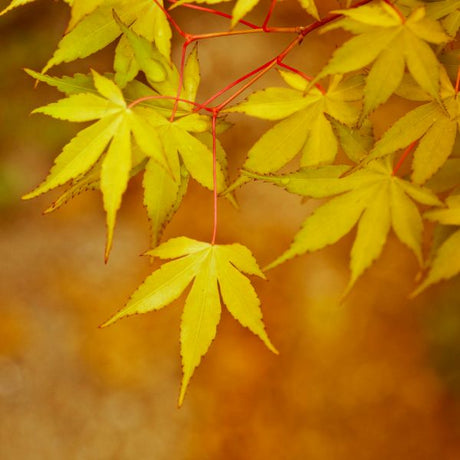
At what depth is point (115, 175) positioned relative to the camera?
60cm

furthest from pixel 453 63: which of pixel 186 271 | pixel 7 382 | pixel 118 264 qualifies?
pixel 7 382

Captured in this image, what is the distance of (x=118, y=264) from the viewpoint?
2.01 m

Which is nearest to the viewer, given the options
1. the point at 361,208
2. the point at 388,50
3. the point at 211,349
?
the point at 388,50

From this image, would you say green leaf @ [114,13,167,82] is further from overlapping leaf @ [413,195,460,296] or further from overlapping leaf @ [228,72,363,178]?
overlapping leaf @ [413,195,460,296]

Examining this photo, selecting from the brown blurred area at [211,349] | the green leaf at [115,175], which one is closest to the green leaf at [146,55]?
the green leaf at [115,175]

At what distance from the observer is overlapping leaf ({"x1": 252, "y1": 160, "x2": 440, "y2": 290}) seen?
0.67m

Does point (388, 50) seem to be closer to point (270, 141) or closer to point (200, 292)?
point (270, 141)

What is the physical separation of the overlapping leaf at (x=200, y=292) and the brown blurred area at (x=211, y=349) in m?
1.02

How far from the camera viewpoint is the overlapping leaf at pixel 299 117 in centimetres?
71

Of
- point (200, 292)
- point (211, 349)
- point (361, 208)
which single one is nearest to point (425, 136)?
point (361, 208)

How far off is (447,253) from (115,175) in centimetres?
37

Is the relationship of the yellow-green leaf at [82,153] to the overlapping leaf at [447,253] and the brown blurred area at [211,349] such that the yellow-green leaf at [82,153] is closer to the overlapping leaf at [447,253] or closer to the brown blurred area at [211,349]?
the overlapping leaf at [447,253]

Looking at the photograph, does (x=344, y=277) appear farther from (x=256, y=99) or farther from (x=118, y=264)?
(x=256, y=99)

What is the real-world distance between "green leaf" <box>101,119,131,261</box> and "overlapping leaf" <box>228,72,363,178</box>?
16 cm
